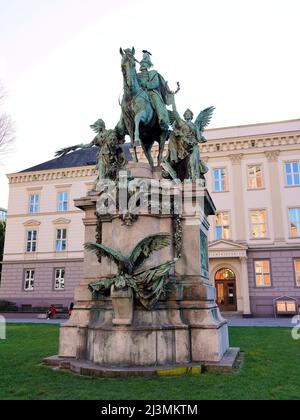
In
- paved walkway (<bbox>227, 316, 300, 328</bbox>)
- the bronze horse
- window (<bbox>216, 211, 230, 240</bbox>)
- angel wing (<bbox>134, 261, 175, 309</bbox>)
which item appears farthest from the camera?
window (<bbox>216, 211, 230, 240</bbox>)

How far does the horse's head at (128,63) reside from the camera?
8.10 m

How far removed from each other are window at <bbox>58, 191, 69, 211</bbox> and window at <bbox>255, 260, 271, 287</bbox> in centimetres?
1783

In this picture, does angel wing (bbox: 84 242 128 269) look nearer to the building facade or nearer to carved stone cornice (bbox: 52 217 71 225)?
the building facade

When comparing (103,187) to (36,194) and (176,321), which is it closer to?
(176,321)

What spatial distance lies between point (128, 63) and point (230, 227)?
22818mm

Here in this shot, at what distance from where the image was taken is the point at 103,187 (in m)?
8.07

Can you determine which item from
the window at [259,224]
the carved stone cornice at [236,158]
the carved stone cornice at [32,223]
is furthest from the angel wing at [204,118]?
the carved stone cornice at [32,223]

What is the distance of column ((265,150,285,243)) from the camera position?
2838 centimetres

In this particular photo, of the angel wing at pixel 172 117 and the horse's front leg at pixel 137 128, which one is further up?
the angel wing at pixel 172 117

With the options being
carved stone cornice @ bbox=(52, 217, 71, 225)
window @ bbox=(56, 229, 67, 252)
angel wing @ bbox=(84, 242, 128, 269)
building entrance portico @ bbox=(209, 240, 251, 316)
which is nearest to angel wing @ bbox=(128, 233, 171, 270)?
angel wing @ bbox=(84, 242, 128, 269)

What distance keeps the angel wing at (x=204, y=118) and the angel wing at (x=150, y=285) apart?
14.4ft

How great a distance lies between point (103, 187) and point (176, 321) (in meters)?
3.18

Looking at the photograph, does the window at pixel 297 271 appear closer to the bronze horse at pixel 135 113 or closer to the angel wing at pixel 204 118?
the angel wing at pixel 204 118
